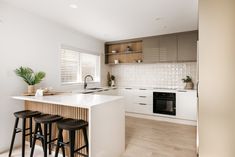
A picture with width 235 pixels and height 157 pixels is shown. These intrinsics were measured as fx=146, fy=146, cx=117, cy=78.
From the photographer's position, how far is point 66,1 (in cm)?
241

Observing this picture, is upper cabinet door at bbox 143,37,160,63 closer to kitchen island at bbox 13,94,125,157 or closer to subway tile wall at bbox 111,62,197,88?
subway tile wall at bbox 111,62,197,88

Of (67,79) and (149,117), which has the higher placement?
(67,79)

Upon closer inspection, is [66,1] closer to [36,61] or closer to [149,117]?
[36,61]

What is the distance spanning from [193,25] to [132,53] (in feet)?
6.57

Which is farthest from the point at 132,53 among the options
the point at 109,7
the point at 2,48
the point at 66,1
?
the point at 2,48

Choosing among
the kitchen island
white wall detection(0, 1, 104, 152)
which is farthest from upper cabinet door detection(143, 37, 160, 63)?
the kitchen island

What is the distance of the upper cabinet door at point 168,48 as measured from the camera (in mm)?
4195

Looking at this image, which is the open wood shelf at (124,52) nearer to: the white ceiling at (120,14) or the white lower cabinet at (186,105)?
the white ceiling at (120,14)

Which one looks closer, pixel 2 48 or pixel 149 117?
pixel 2 48

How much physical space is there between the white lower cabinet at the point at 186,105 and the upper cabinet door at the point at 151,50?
4.21 feet

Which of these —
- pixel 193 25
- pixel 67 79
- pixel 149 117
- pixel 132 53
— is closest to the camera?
pixel 193 25

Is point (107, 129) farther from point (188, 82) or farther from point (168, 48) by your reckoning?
point (168, 48)

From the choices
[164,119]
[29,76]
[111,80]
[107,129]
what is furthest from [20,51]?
[164,119]

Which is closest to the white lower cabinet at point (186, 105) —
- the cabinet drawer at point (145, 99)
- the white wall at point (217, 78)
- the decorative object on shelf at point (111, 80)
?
the cabinet drawer at point (145, 99)
